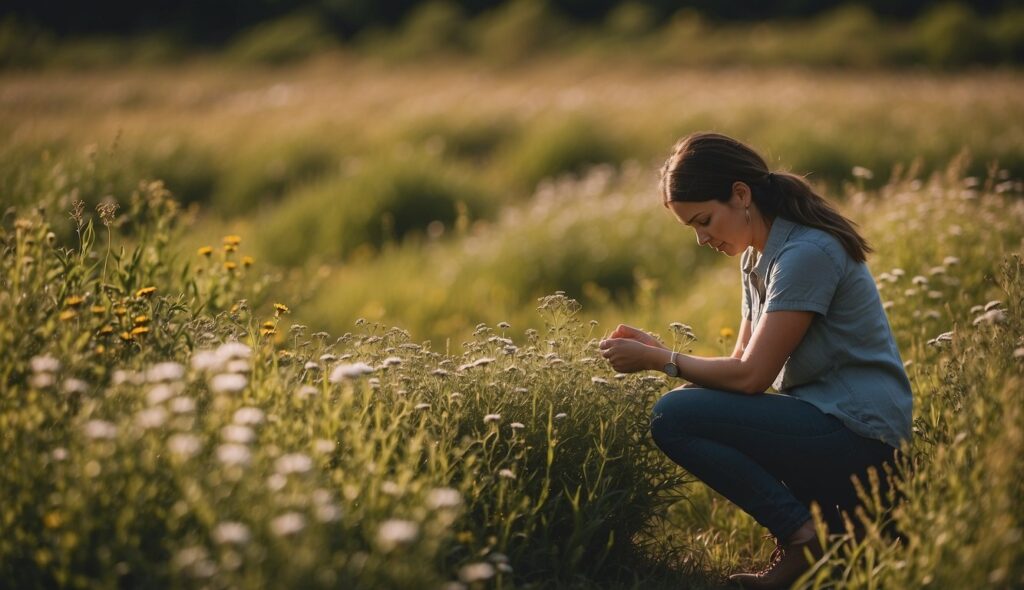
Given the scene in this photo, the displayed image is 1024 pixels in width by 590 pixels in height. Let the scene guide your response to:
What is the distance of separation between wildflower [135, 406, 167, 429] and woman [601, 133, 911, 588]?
145cm

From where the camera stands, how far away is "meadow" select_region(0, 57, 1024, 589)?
6.87 ft

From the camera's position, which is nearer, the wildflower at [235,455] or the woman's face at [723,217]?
the wildflower at [235,455]

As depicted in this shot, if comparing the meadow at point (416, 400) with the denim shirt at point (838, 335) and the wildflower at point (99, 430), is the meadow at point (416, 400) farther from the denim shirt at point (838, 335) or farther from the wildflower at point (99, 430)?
the denim shirt at point (838, 335)

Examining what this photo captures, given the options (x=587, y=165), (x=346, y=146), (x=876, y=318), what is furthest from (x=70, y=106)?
(x=876, y=318)

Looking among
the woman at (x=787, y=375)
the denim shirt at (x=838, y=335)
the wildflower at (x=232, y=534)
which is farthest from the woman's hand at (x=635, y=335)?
the wildflower at (x=232, y=534)

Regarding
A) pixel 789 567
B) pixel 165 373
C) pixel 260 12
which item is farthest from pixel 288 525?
pixel 260 12

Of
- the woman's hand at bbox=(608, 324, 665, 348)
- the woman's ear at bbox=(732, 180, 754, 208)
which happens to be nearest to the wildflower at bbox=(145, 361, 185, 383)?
the woman's hand at bbox=(608, 324, 665, 348)

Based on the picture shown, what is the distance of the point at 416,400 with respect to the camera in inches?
112

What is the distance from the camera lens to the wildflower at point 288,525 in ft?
6.02

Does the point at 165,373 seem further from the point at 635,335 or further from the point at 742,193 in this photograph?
the point at 742,193

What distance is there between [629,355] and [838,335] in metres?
0.68

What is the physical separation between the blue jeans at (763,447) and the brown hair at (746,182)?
588 millimetres

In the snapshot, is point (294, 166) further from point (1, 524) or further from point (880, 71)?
point (880, 71)

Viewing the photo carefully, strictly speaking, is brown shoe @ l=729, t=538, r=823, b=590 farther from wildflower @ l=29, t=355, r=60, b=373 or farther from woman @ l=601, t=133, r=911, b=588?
wildflower @ l=29, t=355, r=60, b=373
